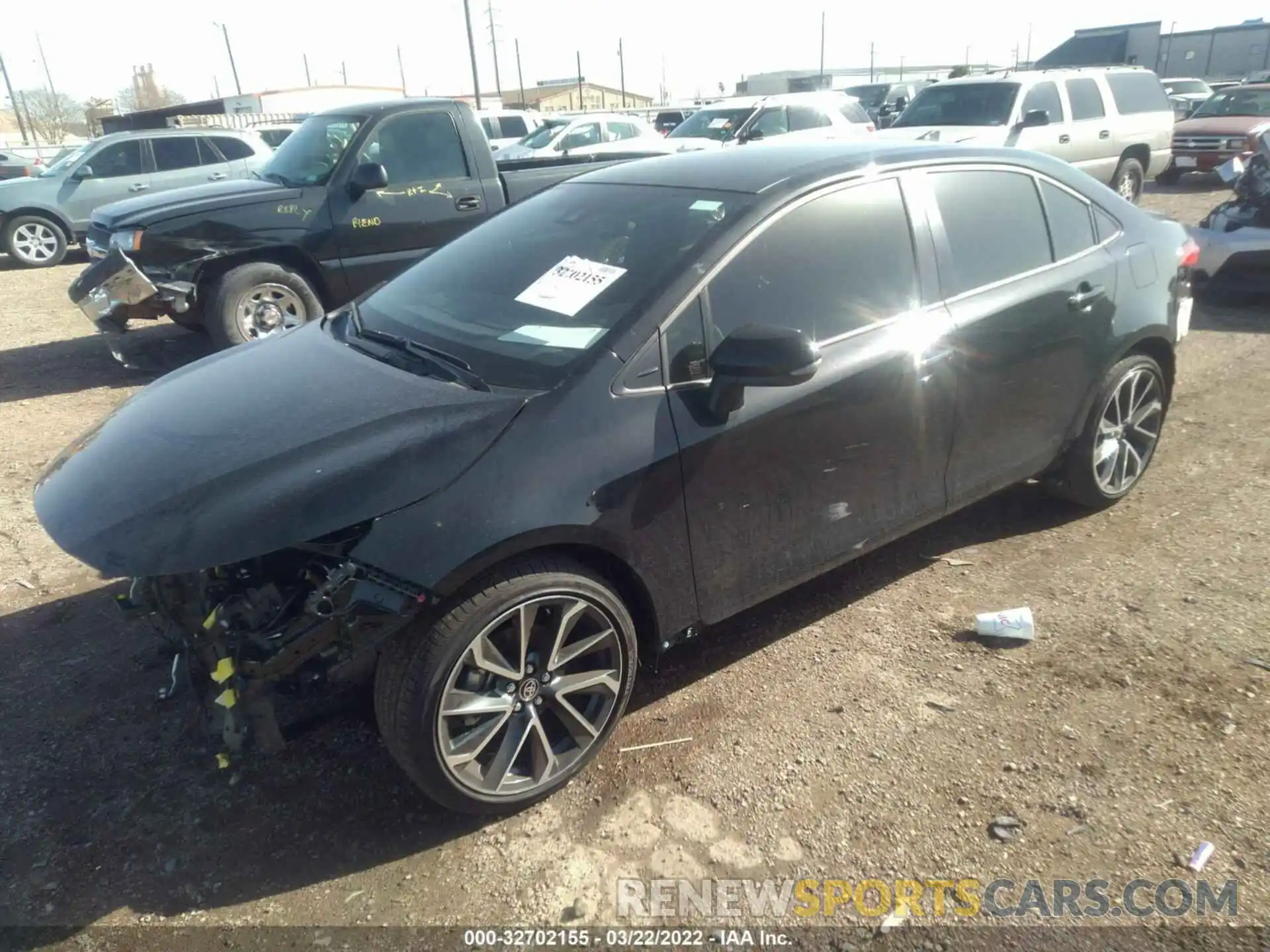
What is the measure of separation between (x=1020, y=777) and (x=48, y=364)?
806 cm

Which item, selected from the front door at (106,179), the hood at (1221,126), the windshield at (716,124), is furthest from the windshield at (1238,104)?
the front door at (106,179)

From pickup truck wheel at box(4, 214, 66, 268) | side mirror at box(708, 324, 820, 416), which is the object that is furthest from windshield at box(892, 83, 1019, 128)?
pickup truck wheel at box(4, 214, 66, 268)

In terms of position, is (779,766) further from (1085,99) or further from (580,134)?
(580,134)

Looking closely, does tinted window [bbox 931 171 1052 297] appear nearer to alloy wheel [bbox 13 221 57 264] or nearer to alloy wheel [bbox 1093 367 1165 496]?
alloy wheel [bbox 1093 367 1165 496]

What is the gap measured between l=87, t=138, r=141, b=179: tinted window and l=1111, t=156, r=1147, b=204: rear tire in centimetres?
1385

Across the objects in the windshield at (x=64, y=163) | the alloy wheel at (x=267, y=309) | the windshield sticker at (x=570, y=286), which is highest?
the windshield sticker at (x=570, y=286)

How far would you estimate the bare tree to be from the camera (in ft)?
156

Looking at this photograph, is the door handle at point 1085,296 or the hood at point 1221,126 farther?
the hood at point 1221,126

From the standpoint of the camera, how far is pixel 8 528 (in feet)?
14.9

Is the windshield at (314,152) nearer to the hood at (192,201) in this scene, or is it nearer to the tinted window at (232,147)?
the hood at (192,201)

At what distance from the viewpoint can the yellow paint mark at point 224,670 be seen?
7.66 feet

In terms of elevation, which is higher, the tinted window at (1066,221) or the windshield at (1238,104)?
the tinted window at (1066,221)

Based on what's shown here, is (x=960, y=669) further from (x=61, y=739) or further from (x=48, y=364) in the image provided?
(x=48, y=364)

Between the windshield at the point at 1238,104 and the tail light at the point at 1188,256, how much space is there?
15096 mm
